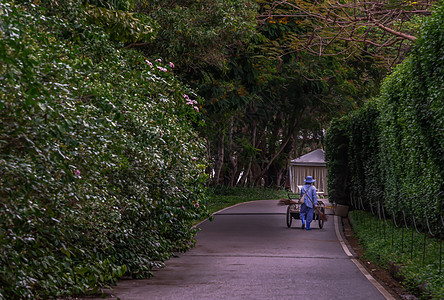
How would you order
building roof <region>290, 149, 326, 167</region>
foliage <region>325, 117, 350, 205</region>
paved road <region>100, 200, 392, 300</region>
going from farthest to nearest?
building roof <region>290, 149, 326, 167</region> < foliage <region>325, 117, 350, 205</region> < paved road <region>100, 200, 392, 300</region>

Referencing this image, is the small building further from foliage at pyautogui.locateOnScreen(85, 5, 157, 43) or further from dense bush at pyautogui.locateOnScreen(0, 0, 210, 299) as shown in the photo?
dense bush at pyautogui.locateOnScreen(0, 0, 210, 299)

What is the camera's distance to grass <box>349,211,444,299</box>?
370 inches

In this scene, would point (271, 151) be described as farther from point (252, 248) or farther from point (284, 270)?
point (284, 270)

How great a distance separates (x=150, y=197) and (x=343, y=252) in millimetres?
5841

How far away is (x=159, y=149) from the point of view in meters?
11.2

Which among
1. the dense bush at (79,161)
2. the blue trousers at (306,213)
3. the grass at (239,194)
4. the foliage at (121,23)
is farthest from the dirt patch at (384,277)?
the grass at (239,194)

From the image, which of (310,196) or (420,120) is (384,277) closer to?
(420,120)

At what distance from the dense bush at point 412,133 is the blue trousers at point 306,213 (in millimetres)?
2167

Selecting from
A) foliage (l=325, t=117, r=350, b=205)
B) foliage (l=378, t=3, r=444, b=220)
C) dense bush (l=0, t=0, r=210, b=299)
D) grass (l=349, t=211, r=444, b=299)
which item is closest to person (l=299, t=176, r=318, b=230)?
grass (l=349, t=211, r=444, b=299)

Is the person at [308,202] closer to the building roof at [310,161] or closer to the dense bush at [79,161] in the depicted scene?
the dense bush at [79,161]

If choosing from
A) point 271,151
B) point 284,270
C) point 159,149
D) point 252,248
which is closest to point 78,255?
point 159,149

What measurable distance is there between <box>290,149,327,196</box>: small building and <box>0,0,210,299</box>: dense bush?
3776cm

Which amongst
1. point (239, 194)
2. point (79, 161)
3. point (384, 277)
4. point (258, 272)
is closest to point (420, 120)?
point (384, 277)

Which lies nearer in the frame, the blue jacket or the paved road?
the paved road
